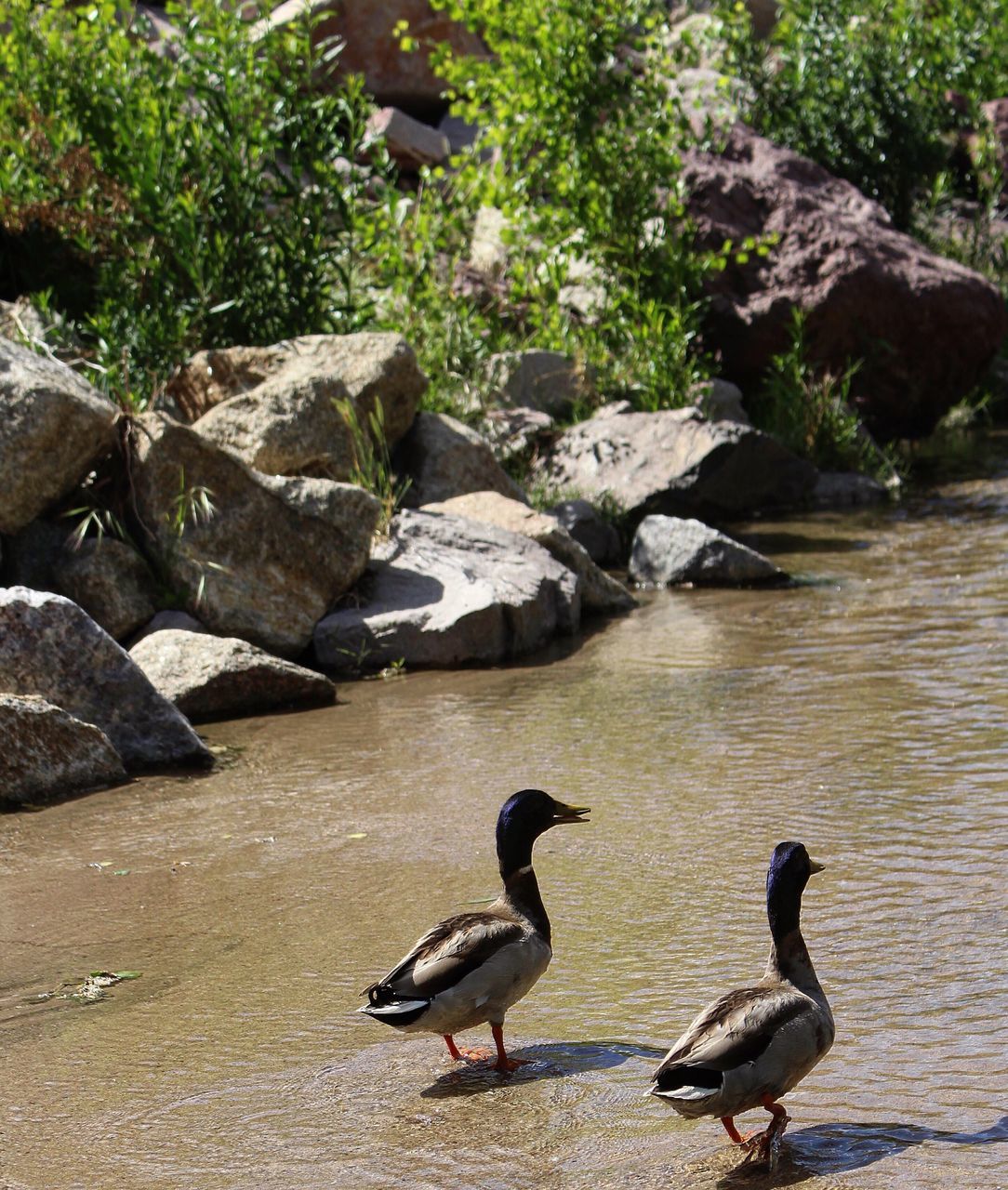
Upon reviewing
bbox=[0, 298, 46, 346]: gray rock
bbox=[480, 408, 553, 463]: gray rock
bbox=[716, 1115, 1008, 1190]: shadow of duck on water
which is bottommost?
bbox=[716, 1115, 1008, 1190]: shadow of duck on water

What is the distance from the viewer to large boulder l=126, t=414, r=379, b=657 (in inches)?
354

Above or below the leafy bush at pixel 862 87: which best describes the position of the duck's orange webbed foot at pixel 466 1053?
below

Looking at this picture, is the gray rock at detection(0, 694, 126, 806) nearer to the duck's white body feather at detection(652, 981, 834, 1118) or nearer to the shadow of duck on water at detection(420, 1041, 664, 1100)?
the shadow of duck on water at detection(420, 1041, 664, 1100)

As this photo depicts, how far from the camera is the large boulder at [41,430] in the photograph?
28.1ft

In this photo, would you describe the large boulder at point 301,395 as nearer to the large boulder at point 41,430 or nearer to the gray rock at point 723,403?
the large boulder at point 41,430

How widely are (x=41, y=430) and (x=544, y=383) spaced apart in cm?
621

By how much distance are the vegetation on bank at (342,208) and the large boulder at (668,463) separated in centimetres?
81

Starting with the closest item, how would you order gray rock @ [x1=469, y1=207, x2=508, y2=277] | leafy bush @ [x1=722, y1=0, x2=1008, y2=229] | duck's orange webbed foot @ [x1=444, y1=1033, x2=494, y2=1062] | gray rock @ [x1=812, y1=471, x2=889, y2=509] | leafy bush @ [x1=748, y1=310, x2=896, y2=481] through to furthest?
duck's orange webbed foot @ [x1=444, y1=1033, x2=494, y2=1062]
gray rock @ [x1=812, y1=471, x2=889, y2=509]
leafy bush @ [x1=748, y1=310, x2=896, y2=481]
gray rock @ [x1=469, y1=207, x2=508, y2=277]
leafy bush @ [x1=722, y1=0, x2=1008, y2=229]

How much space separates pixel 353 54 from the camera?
22.9m

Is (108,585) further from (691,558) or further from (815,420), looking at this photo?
(815,420)

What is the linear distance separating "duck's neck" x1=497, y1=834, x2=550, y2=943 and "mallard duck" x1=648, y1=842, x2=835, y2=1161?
0.72 m

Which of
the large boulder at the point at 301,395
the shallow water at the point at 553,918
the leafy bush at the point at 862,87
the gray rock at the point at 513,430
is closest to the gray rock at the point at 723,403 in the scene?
the gray rock at the point at 513,430

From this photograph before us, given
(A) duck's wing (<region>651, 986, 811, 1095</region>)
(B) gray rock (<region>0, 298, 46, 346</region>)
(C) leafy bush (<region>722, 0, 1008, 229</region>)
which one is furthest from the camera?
(C) leafy bush (<region>722, 0, 1008, 229</region>)

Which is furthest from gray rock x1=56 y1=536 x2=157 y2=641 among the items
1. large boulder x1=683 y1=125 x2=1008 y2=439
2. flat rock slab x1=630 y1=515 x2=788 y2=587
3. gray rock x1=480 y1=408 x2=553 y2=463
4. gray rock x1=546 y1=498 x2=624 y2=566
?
large boulder x1=683 y1=125 x2=1008 y2=439
